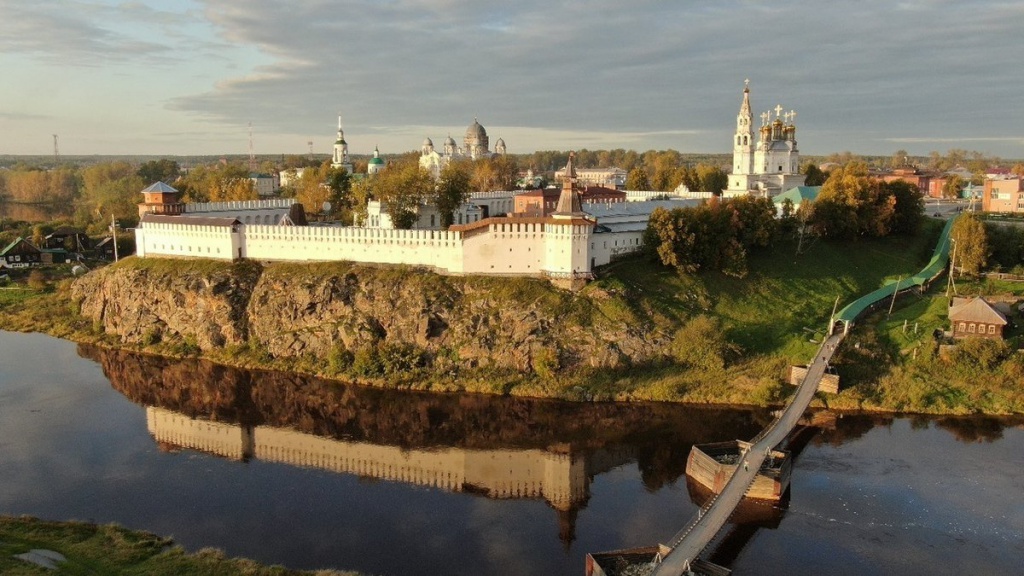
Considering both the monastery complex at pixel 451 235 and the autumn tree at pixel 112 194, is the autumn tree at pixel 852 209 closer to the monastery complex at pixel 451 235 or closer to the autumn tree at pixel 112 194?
the monastery complex at pixel 451 235

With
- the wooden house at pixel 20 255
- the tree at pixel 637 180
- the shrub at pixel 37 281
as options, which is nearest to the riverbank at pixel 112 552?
the shrub at pixel 37 281

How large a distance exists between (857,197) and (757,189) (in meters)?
11.4

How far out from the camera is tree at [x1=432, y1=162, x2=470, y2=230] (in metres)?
45.1

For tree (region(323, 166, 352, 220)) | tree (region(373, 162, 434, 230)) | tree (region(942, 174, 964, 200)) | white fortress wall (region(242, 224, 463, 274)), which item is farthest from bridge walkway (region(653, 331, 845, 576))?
tree (region(942, 174, 964, 200))

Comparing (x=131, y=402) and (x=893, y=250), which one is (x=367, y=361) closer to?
(x=131, y=402)

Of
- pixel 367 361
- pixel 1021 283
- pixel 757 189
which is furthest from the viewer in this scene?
pixel 757 189

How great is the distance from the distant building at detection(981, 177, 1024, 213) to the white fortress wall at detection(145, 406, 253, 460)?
205 ft

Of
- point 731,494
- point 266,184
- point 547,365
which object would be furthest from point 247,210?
point 266,184

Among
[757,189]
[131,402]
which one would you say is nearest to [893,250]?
[757,189]

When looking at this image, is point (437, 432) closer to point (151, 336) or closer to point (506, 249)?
point (506, 249)

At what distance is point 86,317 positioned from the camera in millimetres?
43531

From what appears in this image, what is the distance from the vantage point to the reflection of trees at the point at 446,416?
27172mm

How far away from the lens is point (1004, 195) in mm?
63812

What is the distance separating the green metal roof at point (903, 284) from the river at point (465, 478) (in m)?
7.21
